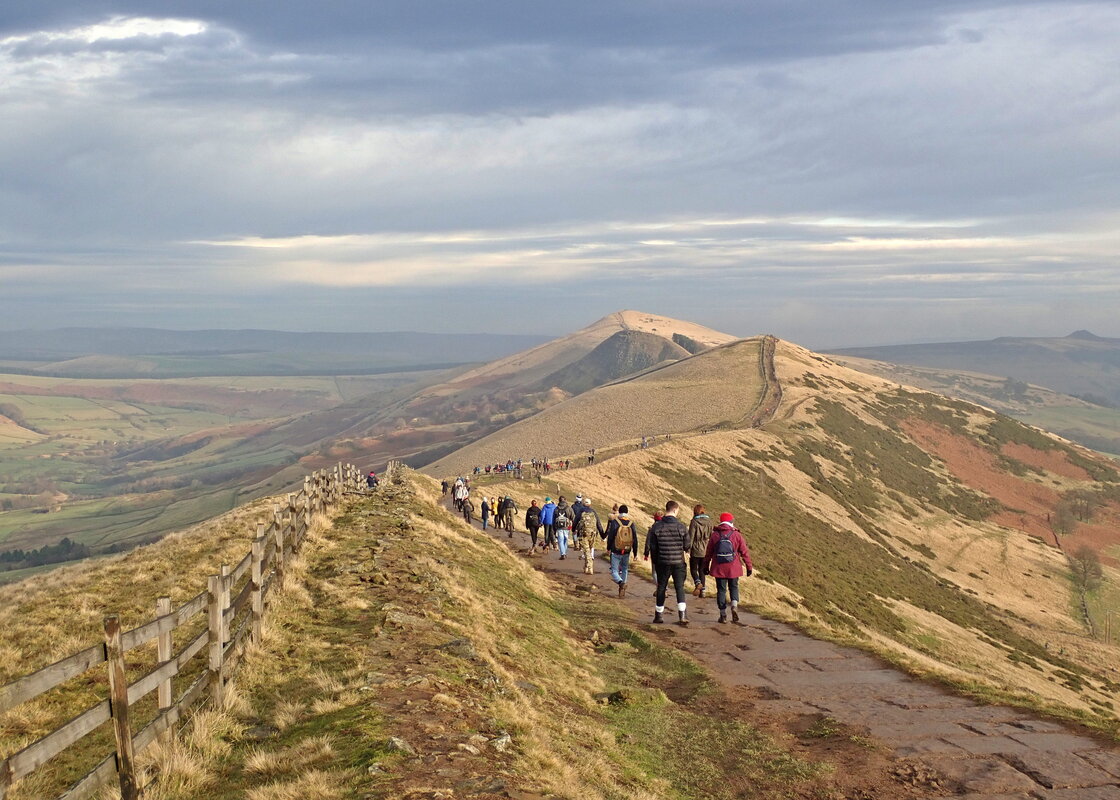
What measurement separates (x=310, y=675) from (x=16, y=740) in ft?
11.5

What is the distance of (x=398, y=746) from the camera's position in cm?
845

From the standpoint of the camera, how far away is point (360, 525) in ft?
82.5

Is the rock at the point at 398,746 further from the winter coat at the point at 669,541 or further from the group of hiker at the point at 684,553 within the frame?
the winter coat at the point at 669,541

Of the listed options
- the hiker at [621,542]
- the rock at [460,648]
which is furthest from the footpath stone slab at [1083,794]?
the hiker at [621,542]

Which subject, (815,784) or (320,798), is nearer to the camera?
(320,798)

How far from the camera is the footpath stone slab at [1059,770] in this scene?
10.1 meters

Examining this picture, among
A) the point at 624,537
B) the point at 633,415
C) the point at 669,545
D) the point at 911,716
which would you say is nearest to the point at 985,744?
the point at 911,716

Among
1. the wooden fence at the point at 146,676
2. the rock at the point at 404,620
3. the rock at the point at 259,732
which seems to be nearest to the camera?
the wooden fence at the point at 146,676

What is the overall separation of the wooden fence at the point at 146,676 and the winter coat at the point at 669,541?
8716mm

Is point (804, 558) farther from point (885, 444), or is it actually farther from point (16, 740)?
point (885, 444)

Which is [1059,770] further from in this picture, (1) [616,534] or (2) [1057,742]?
(1) [616,534]

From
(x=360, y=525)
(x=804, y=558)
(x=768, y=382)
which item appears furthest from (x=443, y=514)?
(x=768, y=382)

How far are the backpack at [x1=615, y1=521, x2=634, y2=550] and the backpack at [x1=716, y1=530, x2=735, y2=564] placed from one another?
384 centimetres

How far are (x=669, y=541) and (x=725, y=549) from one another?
1370 millimetres
